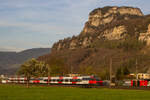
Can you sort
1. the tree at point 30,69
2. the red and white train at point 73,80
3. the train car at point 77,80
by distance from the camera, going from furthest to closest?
the red and white train at point 73,80 < the train car at point 77,80 < the tree at point 30,69

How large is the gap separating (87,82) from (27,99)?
199 feet

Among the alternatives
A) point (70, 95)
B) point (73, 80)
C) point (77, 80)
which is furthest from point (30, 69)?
point (70, 95)

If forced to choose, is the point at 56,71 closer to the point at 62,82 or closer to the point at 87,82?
the point at 62,82

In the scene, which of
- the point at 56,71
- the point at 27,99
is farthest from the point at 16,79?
the point at 27,99

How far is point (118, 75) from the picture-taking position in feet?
644

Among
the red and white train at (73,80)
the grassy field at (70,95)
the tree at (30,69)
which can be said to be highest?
the tree at (30,69)

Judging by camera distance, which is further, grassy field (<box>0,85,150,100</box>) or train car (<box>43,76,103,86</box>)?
train car (<box>43,76,103,86</box>)

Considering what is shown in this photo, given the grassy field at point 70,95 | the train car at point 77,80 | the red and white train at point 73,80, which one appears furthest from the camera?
the red and white train at point 73,80

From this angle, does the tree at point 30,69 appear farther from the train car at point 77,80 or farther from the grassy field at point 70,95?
the grassy field at point 70,95

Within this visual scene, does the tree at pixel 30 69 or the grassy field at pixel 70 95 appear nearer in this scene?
the grassy field at pixel 70 95

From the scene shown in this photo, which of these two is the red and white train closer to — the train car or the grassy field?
the train car

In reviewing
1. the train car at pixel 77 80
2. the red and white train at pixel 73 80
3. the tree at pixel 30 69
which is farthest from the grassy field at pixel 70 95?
the red and white train at pixel 73 80

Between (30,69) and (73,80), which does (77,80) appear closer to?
(73,80)

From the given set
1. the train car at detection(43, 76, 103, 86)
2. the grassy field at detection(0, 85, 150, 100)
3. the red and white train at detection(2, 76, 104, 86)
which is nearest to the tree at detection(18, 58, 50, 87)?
the train car at detection(43, 76, 103, 86)
